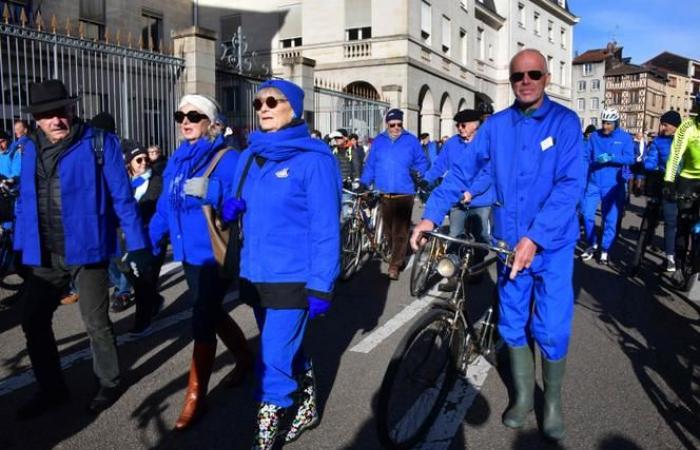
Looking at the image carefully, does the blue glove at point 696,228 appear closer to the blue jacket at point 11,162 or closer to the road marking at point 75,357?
the road marking at point 75,357

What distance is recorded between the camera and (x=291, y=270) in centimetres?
284

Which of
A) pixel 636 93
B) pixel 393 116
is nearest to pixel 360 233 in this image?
pixel 393 116

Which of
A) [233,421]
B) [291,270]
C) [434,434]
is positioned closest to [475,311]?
[434,434]

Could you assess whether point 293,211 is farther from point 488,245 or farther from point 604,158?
point 604,158

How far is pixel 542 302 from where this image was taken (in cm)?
321

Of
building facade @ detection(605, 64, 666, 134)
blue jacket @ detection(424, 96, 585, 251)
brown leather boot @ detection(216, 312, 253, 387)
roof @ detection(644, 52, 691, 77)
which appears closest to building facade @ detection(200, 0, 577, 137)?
brown leather boot @ detection(216, 312, 253, 387)

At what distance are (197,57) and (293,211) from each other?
11.3 metres

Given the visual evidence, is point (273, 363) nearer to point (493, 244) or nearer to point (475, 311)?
point (493, 244)

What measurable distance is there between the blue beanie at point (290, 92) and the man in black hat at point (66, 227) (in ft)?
4.25

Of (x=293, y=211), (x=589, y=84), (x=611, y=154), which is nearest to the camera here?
(x=293, y=211)

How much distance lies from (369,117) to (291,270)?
754 inches

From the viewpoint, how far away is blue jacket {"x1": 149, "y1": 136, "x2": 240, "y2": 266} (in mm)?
3455

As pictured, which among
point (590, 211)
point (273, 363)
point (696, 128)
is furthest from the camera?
point (590, 211)

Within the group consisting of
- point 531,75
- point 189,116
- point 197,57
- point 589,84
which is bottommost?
point 189,116
